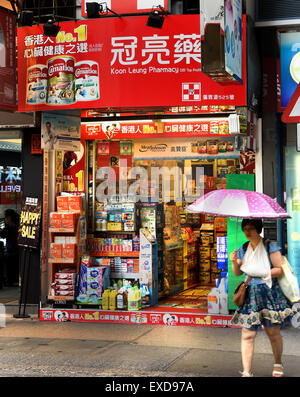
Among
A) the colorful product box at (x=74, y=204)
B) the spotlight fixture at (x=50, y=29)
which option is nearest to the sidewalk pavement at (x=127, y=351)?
the colorful product box at (x=74, y=204)

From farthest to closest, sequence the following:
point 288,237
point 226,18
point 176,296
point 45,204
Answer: point 176,296, point 45,204, point 288,237, point 226,18

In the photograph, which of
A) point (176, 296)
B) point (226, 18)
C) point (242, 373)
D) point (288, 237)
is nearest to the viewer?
point (242, 373)

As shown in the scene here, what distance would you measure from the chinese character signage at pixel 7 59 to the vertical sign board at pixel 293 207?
4607mm

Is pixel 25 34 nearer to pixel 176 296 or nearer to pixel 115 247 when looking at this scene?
pixel 115 247

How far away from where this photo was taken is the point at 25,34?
10.8 meters

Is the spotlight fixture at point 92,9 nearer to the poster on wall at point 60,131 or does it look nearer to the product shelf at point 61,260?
the poster on wall at point 60,131

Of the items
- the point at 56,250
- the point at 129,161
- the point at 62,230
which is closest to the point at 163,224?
the point at 129,161

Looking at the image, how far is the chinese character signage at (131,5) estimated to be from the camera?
10.4 meters

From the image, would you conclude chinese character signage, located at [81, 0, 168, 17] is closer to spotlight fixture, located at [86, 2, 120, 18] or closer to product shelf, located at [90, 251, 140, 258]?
spotlight fixture, located at [86, 2, 120, 18]

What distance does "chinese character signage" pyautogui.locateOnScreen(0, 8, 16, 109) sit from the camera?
412 inches

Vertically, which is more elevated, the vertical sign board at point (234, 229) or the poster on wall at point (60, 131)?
the poster on wall at point (60, 131)

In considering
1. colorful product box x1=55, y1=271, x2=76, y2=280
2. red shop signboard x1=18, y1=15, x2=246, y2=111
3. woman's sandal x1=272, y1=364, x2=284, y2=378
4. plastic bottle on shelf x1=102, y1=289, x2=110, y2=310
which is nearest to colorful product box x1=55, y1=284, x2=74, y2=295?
colorful product box x1=55, y1=271, x2=76, y2=280

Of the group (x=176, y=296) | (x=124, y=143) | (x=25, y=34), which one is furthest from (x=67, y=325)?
(x=25, y=34)
